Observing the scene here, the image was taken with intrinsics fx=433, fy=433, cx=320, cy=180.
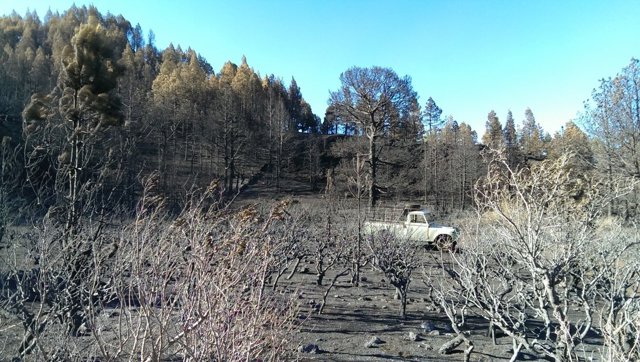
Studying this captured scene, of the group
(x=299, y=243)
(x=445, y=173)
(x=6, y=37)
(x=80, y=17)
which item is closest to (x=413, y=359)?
(x=299, y=243)

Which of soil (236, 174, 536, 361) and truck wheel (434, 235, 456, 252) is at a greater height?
truck wheel (434, 235, 456, 252)

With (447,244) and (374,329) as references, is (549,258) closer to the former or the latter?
(447,244)

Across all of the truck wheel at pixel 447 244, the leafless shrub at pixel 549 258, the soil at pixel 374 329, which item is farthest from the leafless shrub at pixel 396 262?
the leafless shrub at pixel 549 258

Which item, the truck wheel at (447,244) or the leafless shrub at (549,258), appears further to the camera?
the truck wheel at (447,244)

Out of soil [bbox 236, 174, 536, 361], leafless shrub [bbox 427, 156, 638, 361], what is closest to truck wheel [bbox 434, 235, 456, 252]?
soil [bbox 236, 174, 536, 361]

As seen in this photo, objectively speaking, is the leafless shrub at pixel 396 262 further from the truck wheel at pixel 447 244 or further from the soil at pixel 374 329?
the truck wheel at pixel 447 244

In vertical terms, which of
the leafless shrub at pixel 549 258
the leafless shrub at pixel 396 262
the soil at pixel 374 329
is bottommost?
the soil at pixel 374 329

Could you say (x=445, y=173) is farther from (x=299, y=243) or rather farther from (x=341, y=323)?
(x=341, y=323)

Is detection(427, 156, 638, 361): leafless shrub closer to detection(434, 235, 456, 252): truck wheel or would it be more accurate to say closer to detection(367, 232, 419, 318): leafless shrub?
detection(434, 235, 456, 252): truck wheel

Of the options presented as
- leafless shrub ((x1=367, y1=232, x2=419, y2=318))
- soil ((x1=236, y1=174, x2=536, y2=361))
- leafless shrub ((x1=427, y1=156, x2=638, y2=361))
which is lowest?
soil ((x1=236, y1=174, x2=536, y2=361))

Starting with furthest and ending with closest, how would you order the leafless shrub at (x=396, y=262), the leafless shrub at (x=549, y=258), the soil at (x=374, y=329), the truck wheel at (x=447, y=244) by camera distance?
the leafless shrub at (x=396, y=262), the truck wheel at (x=447, y=244), the soil at (x=374, y=329), the leafless shrub at (x=549, y=258)

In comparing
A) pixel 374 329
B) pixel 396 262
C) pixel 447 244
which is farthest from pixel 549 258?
pixel 396 262

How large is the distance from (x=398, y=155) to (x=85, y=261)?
108ft

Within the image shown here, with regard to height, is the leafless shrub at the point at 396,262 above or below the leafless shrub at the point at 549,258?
below
